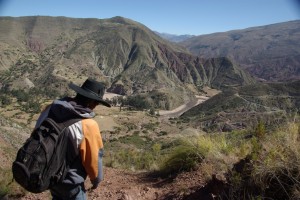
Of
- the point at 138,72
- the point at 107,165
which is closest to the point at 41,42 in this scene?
the point at 138,72

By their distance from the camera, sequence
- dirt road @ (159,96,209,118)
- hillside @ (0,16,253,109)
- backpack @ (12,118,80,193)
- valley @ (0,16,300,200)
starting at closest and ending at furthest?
1. backpack @ (12,118,80,193)
2. valley @ (0,16,300,200)
3. dirt road @ (159,96,209,118)
4. hillside @ (0,16,253,109)

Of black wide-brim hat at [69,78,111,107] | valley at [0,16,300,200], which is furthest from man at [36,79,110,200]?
valley at [0,16,300,200]

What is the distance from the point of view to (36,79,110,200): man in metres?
2.95

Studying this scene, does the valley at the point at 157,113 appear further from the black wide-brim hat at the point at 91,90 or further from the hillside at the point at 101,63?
the black wide-brim hat at the point at 91,90

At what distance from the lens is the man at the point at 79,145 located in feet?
9.69

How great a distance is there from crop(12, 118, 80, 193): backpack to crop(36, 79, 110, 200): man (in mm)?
68

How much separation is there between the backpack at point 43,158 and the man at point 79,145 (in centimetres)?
7

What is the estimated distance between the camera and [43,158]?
2744 mm

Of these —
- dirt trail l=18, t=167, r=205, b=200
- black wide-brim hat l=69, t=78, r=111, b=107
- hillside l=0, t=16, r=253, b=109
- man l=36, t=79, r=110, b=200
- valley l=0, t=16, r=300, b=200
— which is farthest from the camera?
hillside l=0, t=16, r=253, b=109

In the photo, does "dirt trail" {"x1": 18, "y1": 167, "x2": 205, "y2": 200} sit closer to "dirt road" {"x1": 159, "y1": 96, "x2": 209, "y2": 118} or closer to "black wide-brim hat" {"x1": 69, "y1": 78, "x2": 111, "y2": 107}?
"black wide-brim hat" {"x1": 69, "y1": 78, "x2": 111, "y2": 107}

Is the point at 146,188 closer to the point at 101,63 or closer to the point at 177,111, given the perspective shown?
the point at 177,111

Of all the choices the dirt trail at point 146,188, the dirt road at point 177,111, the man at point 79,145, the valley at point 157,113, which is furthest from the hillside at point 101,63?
the man at point 79,145

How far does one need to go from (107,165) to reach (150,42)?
189 m

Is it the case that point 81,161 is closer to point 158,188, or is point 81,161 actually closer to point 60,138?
point 60,138
